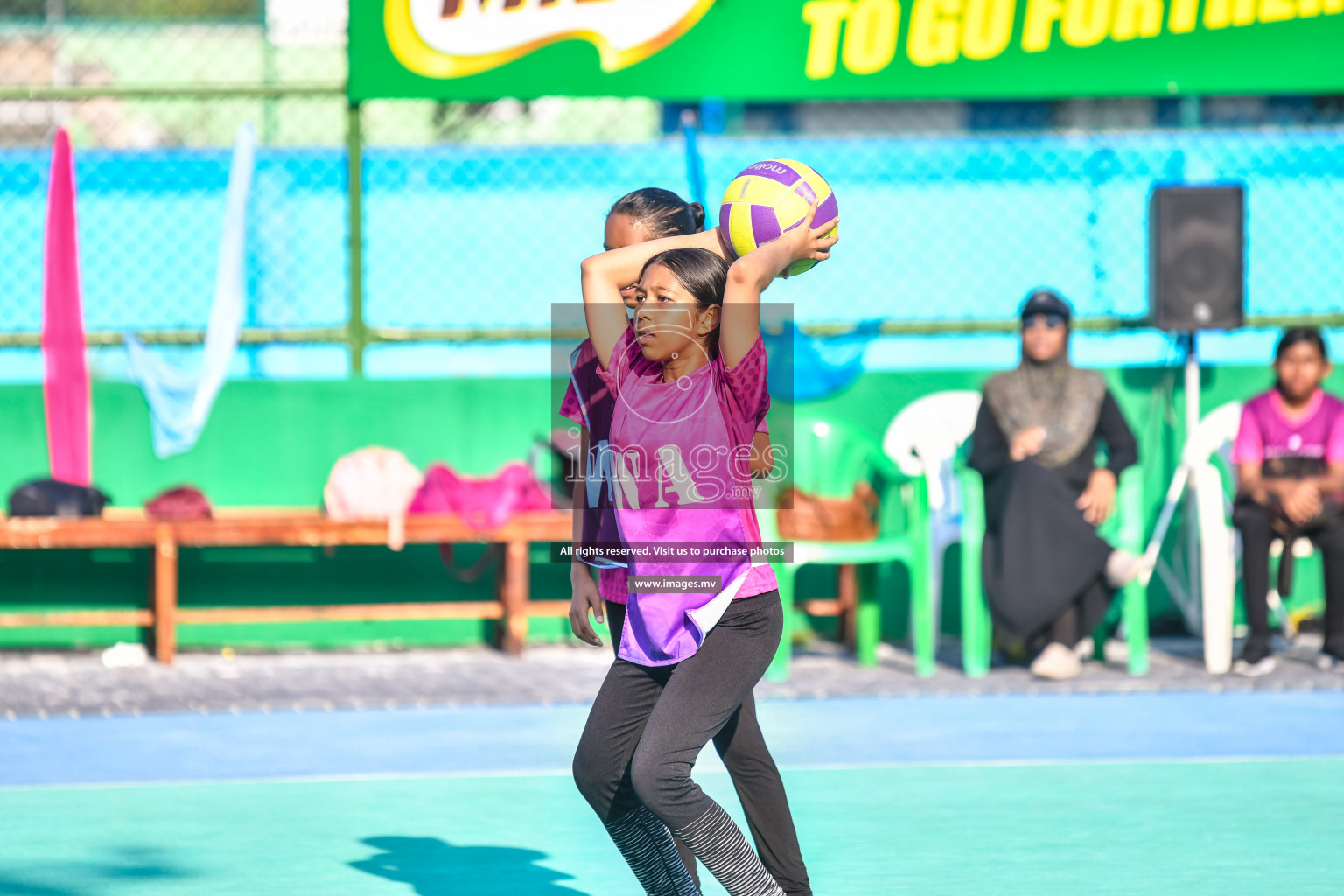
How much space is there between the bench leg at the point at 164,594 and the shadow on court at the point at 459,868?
3.70 meters

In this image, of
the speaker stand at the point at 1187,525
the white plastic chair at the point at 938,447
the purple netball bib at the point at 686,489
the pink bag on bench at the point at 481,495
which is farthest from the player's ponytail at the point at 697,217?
the speaker stand at the point at 1187,525

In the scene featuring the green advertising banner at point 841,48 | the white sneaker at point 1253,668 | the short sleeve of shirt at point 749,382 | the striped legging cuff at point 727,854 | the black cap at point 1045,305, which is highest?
the green advertising banner at point 841,48

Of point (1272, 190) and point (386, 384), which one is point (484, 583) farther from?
point (1272, 190)

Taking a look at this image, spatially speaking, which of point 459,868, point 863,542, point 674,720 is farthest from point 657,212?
point 863,542

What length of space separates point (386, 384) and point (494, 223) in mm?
1218

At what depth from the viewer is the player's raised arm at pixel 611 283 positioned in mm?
3547

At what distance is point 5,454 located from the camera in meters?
8.97

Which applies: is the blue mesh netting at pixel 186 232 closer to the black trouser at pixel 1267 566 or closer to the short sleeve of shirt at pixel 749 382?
the black trouser at pixel 1267 566

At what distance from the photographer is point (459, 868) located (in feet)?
15.2

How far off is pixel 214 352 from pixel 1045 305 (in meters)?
4.26

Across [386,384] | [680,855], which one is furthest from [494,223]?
[680,855]

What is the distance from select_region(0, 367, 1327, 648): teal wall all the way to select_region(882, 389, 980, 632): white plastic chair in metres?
0.13

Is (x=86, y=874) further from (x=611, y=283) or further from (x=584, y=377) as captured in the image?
(x=611, y=283)

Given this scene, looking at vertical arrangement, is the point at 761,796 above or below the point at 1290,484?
below
